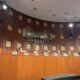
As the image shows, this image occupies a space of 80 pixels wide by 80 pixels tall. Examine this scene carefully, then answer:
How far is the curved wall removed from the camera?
20.2 feet

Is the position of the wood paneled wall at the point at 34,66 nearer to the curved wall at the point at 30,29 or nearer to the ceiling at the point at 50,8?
the ceiling at the point at 50,8

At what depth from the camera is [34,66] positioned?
14.1 ft

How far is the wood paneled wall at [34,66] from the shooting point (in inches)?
139

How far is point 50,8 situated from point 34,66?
2755mm

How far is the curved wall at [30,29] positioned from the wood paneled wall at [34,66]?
2034mm

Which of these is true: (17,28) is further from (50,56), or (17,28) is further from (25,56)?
(25,56)

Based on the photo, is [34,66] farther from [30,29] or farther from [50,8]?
[30,29]

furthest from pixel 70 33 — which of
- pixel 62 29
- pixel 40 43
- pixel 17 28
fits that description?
pixel 17 28

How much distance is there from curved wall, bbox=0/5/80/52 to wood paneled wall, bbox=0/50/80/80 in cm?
203

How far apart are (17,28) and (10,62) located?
10.9ft

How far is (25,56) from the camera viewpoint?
4.08 metres

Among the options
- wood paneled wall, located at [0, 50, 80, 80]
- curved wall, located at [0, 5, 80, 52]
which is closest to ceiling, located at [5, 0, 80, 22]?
curved wall, located at [0, 5, 80, 52]

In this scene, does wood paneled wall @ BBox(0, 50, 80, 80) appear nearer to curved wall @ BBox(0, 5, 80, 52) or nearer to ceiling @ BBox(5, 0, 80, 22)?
ceiling @ BBox(5, 0, 80, 22)

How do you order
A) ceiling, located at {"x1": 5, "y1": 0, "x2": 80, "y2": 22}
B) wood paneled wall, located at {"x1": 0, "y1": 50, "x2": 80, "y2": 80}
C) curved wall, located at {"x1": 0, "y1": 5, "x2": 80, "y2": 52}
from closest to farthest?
wood paneled wall, located at {"x1": 0, "y1": 50, "x2": 80, "y2": 80}, ceiling, located at {"x1": 5, "y1": 0, "x2": 80, "y2": 22}, curved wall, located at {"x1": 0, "y1": 5, "x2": 80, "y2": 52}
